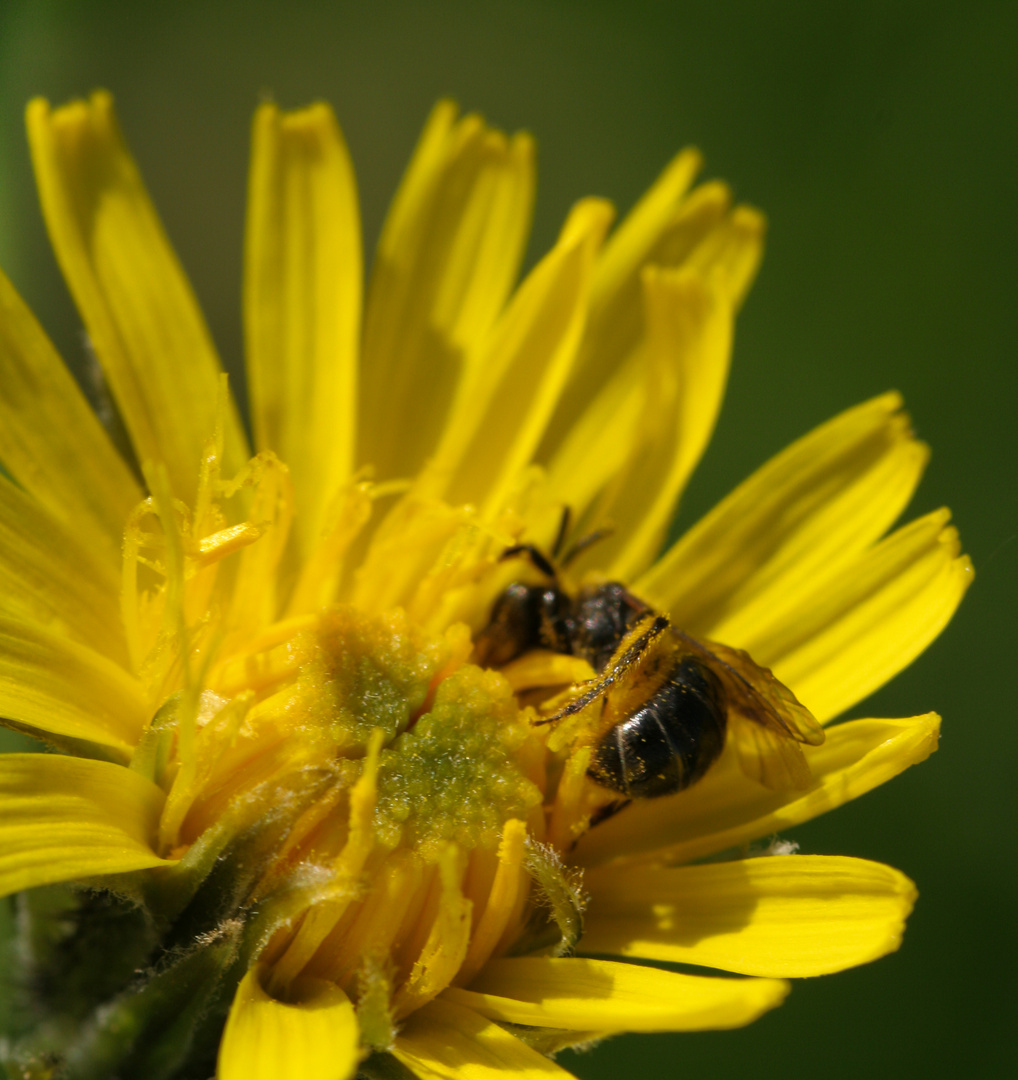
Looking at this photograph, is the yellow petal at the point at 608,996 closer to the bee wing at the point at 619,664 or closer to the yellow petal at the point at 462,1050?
the yellow petal at the point at 462,1050

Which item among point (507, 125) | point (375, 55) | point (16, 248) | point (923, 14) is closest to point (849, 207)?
point (923, 14)

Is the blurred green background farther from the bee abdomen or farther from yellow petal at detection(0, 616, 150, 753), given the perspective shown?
the bee abdomen

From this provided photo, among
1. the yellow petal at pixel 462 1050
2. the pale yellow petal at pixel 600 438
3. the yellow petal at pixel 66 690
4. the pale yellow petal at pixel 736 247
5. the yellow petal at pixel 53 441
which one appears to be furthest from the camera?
the pale yellow petal at pixel 736 247

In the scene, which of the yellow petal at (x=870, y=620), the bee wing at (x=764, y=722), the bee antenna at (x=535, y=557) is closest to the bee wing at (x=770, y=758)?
the bee wing at (x=764, y=722)

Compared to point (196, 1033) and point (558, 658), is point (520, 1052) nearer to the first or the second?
point (196, 1033)

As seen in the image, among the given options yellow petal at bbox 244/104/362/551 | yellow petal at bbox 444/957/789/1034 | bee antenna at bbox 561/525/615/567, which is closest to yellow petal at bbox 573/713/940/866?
yellow petal at bbox 444/957/789/1034

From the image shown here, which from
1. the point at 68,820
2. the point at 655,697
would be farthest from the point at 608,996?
the point at 68,820
